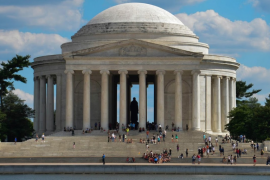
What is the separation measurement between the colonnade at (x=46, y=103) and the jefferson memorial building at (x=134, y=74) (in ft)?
0.59

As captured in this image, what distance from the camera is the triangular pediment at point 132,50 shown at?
147875 millimetres

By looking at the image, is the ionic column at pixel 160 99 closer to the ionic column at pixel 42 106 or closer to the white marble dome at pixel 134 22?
the white marble dome at pixel 134 22

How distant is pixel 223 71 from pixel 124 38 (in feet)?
64.8

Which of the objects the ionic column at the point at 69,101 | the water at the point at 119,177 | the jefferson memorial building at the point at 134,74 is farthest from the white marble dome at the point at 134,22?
the water at the point at 119,177

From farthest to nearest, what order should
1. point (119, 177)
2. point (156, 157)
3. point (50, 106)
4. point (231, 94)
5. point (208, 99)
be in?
point (231, 94) < point (50, 106) < point (208, 99) < point (156, 157) < point (119, 177)

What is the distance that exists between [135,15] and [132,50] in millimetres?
13367

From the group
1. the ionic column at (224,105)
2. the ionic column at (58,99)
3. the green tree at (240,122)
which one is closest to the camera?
the green tree at (240,122)

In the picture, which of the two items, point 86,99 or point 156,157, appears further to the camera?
point 86,99

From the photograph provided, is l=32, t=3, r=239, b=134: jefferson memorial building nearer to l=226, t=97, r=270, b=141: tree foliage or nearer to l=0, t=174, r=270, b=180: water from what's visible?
l=226, t=97, r=270, b=141: tree foliage

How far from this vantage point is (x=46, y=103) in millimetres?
165000

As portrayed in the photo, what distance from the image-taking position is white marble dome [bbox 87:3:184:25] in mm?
159500

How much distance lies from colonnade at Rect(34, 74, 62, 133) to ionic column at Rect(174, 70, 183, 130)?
23167 millimetres

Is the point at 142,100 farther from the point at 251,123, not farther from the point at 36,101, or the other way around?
the point at 36,101

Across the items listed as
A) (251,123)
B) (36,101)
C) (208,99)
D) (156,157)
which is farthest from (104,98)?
(156,157)
